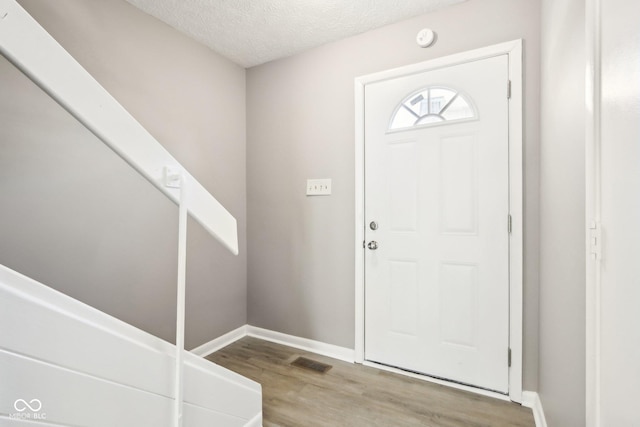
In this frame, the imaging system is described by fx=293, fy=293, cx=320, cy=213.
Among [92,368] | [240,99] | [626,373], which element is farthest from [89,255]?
[626,373]

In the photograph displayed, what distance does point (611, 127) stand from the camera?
71cm

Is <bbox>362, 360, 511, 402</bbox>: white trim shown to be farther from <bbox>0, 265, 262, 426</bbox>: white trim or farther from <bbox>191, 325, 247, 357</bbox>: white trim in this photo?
<bbox>0, 265, 262, 426</bbox>: white trim

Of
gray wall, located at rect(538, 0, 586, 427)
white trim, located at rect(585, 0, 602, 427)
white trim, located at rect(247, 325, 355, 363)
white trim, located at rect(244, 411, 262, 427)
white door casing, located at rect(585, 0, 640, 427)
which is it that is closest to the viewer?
white door casing, located at rect(585, 0, 640, 427)

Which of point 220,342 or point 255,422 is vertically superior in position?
point 255,422

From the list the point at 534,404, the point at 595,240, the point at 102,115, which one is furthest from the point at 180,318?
the point at 534,404

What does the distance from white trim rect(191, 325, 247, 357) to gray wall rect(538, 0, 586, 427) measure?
2244 mm

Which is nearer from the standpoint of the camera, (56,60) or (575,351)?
(56,60)

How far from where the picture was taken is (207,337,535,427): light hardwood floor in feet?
5.37

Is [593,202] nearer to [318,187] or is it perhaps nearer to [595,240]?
[595,240]

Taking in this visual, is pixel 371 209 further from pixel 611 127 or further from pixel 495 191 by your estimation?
pixel 611 127

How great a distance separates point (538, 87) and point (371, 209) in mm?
1259

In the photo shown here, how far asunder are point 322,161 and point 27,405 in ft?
6.86

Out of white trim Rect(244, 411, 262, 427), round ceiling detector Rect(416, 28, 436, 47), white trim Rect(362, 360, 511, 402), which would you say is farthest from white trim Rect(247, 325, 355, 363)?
round ceiling detector Rect(416, 28, 436, 47)

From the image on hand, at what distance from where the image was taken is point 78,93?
0.73 metres
